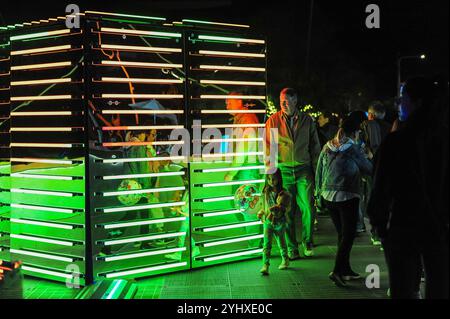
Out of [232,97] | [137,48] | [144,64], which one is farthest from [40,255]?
[232,97]

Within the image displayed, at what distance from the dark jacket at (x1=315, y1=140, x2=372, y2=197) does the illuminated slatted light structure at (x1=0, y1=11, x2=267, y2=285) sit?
5.48 ft

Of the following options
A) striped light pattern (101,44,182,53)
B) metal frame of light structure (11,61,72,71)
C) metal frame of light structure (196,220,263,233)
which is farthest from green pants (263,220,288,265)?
metal frame of light structure (11,61,72,71)

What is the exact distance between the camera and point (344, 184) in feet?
22.9

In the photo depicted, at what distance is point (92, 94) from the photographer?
277 inches

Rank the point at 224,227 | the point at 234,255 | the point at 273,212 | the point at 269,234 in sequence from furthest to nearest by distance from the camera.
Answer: the point at 234,255 < the point at 224,227 < the point at 269,234 < the point at 273,212

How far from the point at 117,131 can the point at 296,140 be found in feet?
9.45

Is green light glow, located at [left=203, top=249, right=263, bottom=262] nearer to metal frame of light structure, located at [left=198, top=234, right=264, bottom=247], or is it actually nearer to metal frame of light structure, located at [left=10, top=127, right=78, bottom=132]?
metal frame of light structure, located at [left=198, top=234, right=264, bottom=247]

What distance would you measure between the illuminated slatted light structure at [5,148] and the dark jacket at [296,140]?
12.9ft

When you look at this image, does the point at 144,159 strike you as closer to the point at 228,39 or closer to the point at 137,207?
the point at 137,207

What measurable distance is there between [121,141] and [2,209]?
233 centimetres

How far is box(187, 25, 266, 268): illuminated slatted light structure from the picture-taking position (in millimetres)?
7926

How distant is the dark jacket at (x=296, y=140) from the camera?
856 cm
